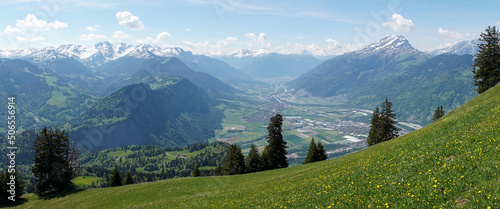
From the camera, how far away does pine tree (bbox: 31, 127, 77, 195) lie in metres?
56.0

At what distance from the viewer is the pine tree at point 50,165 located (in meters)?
56.0

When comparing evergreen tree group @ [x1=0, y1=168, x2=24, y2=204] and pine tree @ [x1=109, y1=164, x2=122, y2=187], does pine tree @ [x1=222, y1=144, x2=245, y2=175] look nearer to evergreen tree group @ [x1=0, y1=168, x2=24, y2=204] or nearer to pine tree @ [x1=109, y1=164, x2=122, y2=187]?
pine tree @ [x1=109, y1=164, x2=122, y2=187]

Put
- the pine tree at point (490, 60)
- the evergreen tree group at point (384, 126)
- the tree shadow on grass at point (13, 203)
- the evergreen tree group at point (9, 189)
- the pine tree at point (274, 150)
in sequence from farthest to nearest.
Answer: the evergreen tree group at point (384, 126), the pine tree at point (274, 150), the pine tree at point (490, 60), the tree shadow on grass at point (13, 203), the evergreen tree group at point (9, 189)

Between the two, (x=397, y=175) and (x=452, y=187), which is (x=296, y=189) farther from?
(x=452, y=187)

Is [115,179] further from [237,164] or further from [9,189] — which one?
[237,164]

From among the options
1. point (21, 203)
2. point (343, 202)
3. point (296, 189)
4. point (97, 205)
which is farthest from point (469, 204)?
point (21, 203)

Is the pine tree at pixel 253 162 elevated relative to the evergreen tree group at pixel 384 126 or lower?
lower

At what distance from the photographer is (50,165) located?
5775cm

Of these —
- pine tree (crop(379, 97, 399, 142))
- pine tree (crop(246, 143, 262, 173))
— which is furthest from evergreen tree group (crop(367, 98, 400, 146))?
pine tree (crop(246, 143, 262, 173))

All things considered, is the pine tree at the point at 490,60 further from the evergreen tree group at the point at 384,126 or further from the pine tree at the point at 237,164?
the pine tree at the point at 237,164

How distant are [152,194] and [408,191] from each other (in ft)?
131

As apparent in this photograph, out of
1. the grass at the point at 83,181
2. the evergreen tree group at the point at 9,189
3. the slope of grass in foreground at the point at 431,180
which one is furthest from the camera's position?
the grass at the point at 83,181

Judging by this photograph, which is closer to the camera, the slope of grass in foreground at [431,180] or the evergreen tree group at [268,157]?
the slope of grass in foreground at [431,180]

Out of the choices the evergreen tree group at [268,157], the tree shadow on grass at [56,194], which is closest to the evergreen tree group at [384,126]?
the evergreen tree group at [268,157]
